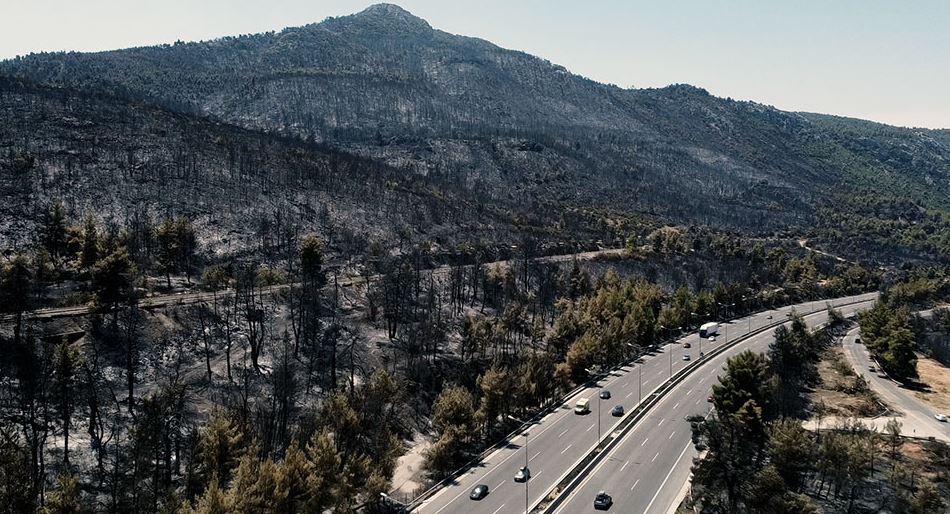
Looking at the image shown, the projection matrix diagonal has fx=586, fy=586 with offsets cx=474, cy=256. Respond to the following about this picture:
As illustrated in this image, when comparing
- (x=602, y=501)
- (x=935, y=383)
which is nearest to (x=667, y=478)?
(x=602, y=501)

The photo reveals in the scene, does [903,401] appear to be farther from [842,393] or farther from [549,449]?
[549,449]

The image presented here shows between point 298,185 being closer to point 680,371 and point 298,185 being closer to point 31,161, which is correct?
point 31,161

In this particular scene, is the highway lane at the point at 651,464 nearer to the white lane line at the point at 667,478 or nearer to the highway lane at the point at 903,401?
the white lane line at the point at 667,478

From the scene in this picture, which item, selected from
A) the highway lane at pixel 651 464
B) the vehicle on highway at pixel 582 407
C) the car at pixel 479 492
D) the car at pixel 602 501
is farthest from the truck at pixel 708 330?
the car at pixel 479 492

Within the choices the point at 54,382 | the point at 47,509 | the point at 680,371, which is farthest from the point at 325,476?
the point at 680,371

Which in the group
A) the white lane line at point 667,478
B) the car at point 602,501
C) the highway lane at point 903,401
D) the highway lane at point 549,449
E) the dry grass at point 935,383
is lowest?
the dry grass at point 935,383

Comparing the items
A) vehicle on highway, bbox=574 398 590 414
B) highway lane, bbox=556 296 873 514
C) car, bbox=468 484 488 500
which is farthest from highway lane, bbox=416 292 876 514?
highway lane, bbox=556 296 873 514
